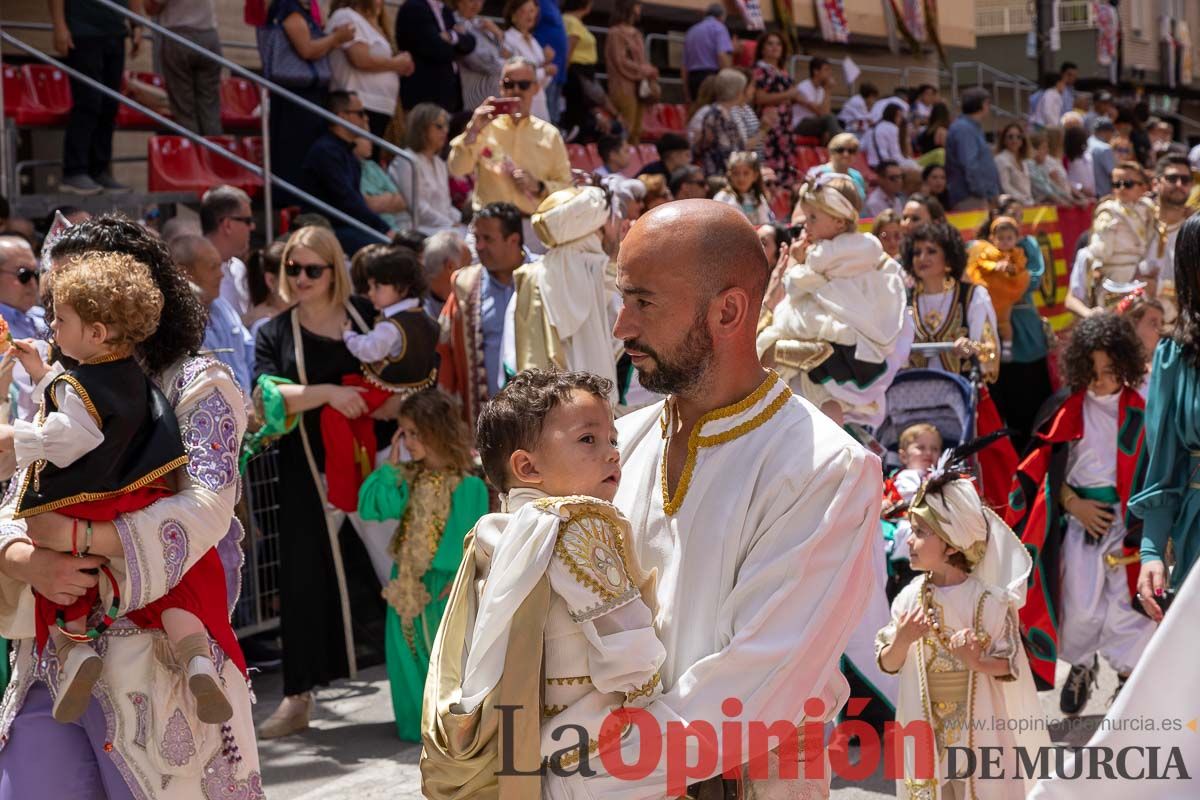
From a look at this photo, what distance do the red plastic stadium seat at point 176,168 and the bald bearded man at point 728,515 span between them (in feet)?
27.6

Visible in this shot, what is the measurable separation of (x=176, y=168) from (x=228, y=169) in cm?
42

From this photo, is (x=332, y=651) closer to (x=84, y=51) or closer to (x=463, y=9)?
(x=84, y=51)

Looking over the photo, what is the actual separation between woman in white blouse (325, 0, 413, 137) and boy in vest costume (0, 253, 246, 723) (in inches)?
309

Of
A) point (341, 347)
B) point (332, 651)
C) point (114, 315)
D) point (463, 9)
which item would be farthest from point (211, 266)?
point (463, 9)

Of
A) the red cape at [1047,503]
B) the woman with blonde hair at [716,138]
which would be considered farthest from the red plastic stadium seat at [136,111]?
the red cape at [1047,503]

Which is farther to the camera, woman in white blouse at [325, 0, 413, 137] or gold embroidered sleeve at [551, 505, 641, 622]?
woman in white blouse at [325, 0, 413, 137]

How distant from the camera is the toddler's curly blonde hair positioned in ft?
11.9

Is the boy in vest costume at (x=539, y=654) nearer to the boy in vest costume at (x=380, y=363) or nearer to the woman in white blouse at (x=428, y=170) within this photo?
the boy in vest costume at (x=380, y=363)

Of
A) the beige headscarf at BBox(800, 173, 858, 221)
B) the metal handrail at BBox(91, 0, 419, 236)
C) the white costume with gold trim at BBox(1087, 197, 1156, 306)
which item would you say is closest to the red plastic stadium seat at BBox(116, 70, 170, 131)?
the metal handrail at BBox(91, 0, 419, 236)

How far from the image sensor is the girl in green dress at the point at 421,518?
22.0 feet

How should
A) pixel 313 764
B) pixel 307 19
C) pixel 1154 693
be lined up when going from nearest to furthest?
pixel 1154 693
pixel 313 764
pixel 307 19

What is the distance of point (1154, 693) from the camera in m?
3.05

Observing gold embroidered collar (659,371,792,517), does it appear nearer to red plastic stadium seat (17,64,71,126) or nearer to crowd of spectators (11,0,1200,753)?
crowd of spectators (11,0,1200,753)

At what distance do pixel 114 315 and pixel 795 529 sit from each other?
5.90 ft
